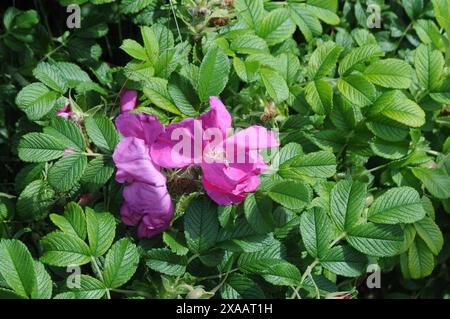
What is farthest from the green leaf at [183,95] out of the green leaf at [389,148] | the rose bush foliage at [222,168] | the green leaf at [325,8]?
the green leaf at [325,8]

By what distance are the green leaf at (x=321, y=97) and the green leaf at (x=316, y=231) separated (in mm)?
270

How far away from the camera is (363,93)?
5.17 ft

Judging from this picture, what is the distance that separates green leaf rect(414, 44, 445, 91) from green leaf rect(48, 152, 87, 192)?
822 millimetres

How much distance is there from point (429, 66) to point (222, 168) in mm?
682

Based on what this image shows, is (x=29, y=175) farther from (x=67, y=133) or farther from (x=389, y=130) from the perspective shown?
(x=389, y=130)

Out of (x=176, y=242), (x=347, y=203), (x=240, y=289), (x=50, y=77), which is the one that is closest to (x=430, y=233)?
(x=347, y=203)

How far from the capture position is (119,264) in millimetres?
1376

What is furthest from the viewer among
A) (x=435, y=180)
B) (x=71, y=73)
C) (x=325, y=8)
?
(x=325, y=8)

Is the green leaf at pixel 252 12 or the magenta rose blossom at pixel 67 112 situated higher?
the green leaf at pixel 252 12

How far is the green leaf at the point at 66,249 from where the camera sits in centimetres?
137

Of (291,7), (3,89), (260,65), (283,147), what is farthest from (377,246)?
(3,89)

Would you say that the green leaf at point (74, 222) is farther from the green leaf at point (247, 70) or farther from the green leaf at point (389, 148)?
the green leaf at point (389, 148)
